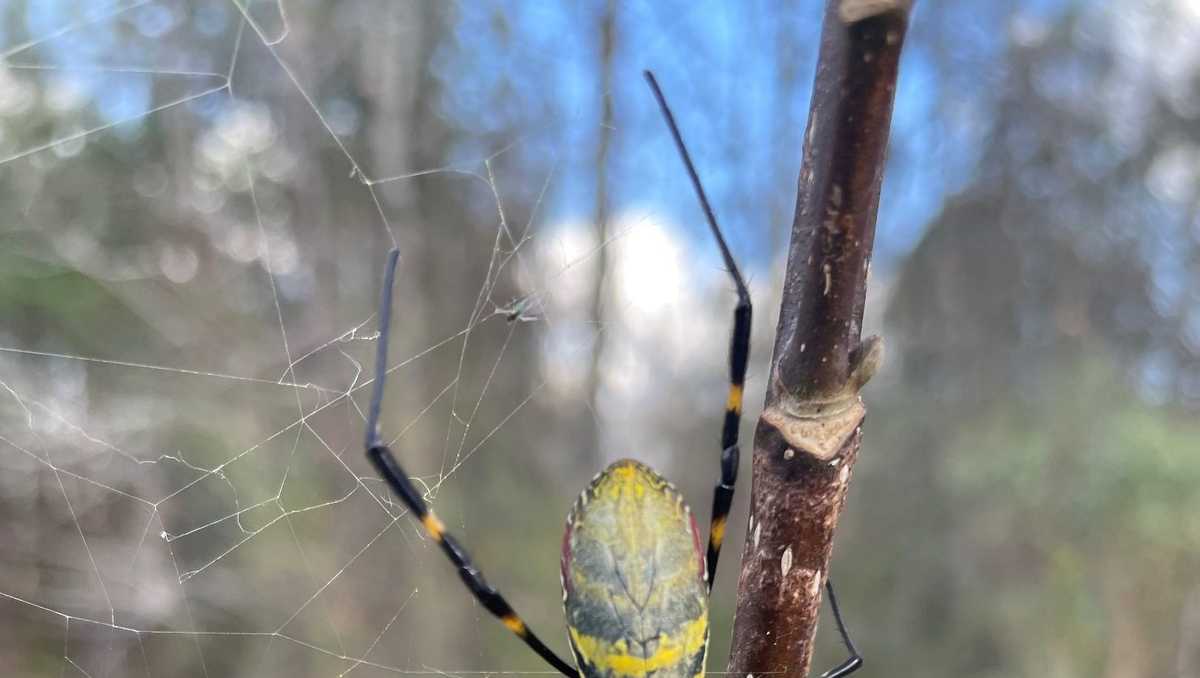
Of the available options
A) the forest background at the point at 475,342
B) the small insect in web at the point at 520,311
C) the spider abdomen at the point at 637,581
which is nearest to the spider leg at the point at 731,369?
the spider abdomen at the point at 637,581

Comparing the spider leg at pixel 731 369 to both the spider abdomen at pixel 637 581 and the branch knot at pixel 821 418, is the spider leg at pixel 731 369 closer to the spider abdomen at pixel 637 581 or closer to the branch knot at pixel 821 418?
the spider abdomen at pixel 637 581

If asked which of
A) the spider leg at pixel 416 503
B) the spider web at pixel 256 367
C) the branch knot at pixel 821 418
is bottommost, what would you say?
the spider web at pixel 256 367

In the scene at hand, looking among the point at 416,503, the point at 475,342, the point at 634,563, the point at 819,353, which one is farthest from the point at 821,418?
the point at 475,342

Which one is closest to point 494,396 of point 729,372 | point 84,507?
point 84,507

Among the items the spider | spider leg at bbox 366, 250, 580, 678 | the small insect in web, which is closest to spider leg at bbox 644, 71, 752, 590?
the spider

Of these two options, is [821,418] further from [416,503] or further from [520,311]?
[520,311]

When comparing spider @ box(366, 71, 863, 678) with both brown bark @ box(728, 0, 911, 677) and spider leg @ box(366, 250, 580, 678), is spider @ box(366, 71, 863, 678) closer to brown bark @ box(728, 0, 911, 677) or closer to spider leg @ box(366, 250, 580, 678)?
spider leg @ box(366, 250, 580, 678)
